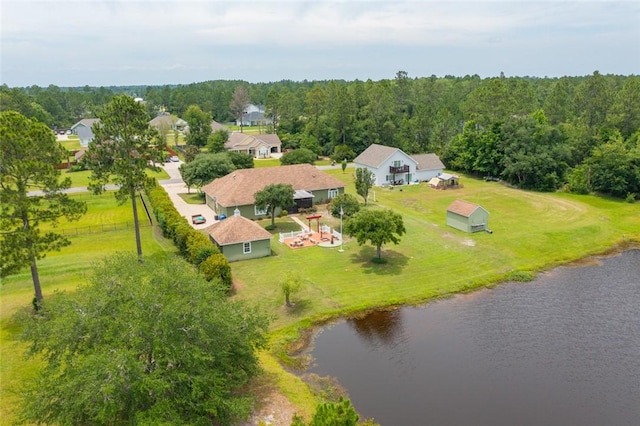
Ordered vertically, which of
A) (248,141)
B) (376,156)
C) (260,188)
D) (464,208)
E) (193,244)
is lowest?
(193,244)

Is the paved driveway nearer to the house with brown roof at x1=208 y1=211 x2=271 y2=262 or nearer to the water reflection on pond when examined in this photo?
the house with brown roof at x1=208 y1=211 x2=271 y2=262

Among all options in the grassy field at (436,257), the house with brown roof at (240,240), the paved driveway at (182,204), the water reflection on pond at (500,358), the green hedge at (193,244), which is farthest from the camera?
the paved driveway at (182,204)

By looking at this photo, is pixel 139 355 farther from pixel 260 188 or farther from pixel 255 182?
pixel 255 182

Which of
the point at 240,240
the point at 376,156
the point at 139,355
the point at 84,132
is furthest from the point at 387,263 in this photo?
the point at 84,132

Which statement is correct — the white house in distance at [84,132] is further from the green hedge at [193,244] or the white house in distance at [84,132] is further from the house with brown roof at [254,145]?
the green hedge at [193,244]

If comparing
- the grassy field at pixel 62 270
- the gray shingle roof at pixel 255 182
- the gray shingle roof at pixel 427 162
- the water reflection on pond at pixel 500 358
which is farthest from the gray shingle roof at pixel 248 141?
the water reflection on pond at pixel 500 358

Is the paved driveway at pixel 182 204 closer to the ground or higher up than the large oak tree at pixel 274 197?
closer to the ground

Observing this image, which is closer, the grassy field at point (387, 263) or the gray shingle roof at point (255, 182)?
the grassy field at point (387, 263)

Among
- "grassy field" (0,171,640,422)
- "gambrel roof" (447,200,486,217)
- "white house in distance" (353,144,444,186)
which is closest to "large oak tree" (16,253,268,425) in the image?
"grassy field" (0,171,640,422)
